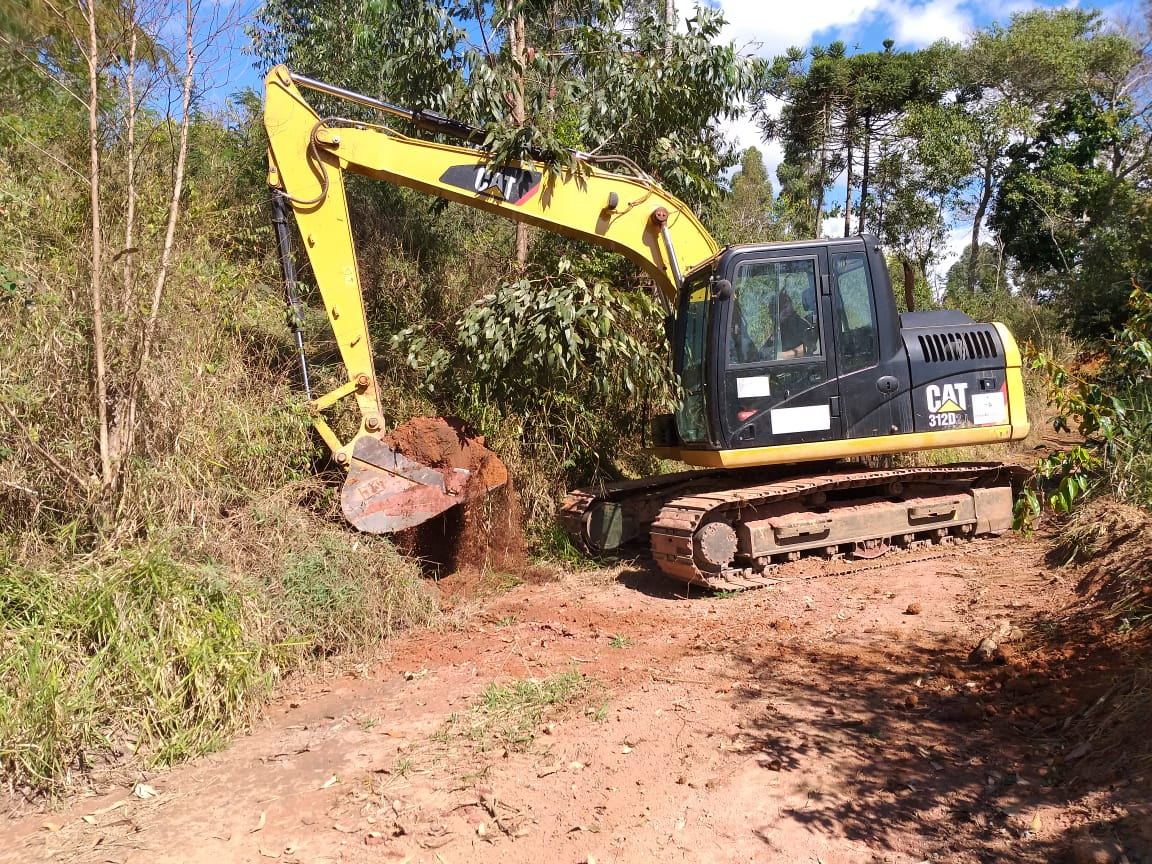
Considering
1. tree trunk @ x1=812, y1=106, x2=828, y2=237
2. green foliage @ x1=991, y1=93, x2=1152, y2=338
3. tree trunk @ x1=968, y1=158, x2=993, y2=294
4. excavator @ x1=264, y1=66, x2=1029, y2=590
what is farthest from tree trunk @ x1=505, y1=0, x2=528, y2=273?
tree trunk @ x1=968, y1=158, x2=993, y2=294

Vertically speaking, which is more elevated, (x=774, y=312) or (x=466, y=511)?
(x=774, y=312)

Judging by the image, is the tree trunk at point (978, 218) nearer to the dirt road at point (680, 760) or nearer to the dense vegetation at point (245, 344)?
the dense vegetation at point (245, 344)

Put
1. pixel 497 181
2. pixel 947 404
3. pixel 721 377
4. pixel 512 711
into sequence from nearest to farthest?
pixel 512 711
pixel 721 377
pixel 497 181
pixel 947 404

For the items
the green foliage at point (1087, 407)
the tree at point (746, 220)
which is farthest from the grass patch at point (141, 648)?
the tree at point (746, 220)

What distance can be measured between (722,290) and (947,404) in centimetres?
213

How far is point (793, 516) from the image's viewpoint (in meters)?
7.14

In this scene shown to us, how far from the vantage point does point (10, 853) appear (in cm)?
356

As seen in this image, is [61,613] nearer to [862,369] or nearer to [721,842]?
[721,842]

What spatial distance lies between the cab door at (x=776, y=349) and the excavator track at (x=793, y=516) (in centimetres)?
51

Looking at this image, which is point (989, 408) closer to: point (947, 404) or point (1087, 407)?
point (947, 404)

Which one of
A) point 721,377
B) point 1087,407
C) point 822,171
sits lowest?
point 1087,407

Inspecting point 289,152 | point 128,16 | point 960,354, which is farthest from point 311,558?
point 960,354

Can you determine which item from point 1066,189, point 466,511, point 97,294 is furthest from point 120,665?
point 1066,189

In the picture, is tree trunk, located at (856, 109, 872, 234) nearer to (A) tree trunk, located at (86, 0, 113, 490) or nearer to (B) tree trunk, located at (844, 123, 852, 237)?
(B) tree trunk, located at (844, 123, 852, 237)
